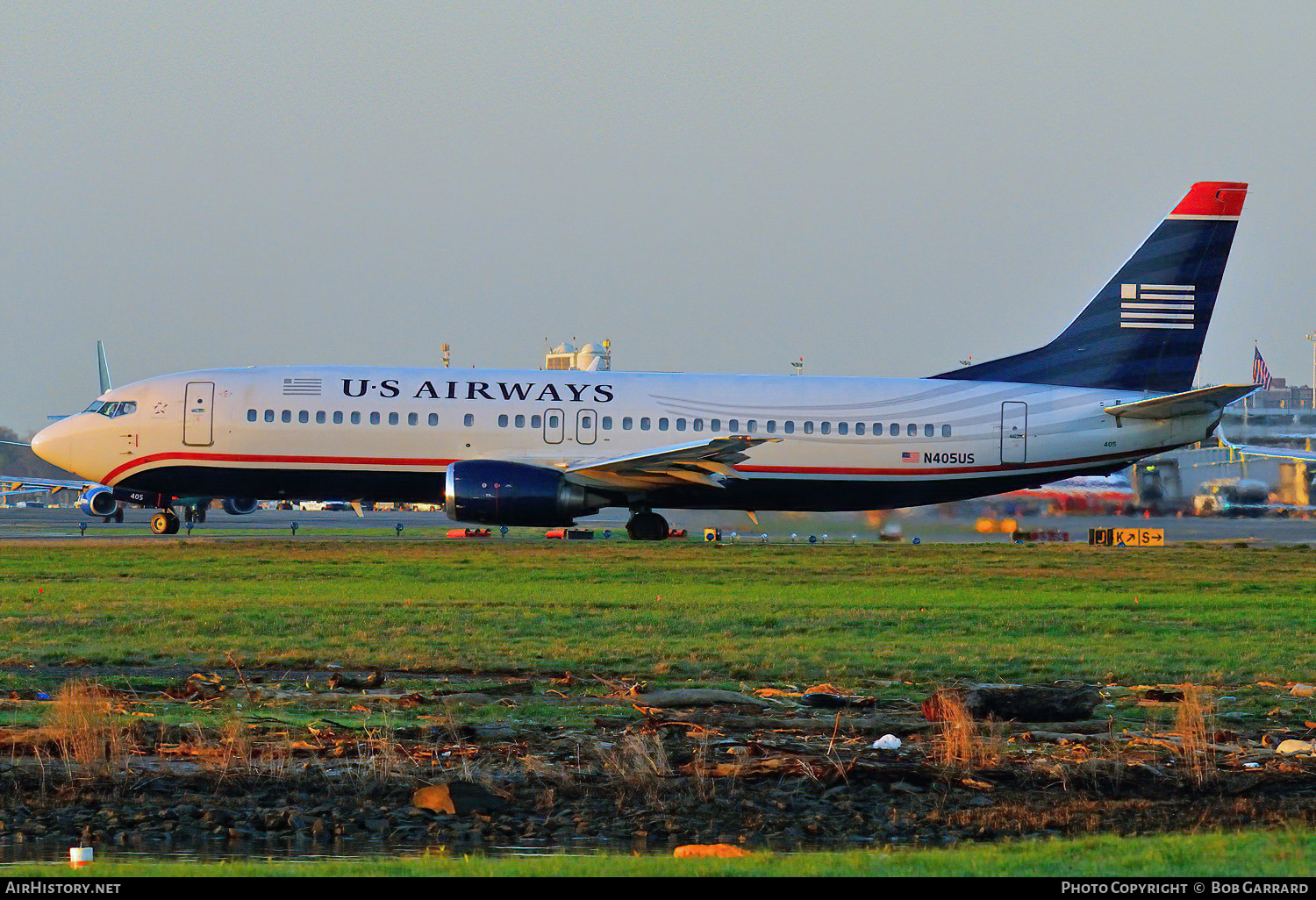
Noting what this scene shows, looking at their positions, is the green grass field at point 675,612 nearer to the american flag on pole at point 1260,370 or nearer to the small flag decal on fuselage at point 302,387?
the small flag decal on fuselage at point 302,387

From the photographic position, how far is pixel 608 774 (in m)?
8.48

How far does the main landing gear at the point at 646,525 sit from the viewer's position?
31969mm

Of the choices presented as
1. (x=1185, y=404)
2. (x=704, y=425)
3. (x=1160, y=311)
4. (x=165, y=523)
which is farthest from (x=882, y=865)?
(x=165, y=523)

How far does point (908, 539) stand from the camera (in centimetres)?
3588

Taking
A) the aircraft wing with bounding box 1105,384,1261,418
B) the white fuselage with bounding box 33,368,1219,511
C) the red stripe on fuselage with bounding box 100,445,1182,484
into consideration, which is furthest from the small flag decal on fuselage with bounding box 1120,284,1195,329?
the red stripe on fuselage with bounding box 100,445,1182,484

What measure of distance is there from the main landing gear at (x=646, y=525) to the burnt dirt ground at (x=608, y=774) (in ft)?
68.0

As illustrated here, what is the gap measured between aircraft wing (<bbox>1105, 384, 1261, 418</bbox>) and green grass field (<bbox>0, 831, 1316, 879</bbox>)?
23137 mm

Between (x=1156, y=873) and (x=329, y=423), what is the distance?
2506cm

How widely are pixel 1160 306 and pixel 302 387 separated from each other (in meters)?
19.1

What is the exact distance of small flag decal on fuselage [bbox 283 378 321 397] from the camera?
2980 cm

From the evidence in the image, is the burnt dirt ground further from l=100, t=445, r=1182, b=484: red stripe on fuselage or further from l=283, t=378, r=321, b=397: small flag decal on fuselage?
l=283, t=378, r=321, b=397: small flag decal on fuselage

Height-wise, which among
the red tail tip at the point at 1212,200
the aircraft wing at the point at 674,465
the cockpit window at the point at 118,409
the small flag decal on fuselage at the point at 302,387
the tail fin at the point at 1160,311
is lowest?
the aircraft wing at the point at 674,465

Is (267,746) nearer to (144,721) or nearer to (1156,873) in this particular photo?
(144,721)

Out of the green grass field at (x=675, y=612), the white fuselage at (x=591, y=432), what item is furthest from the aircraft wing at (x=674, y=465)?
the green grass field at (x=675, y=612)
